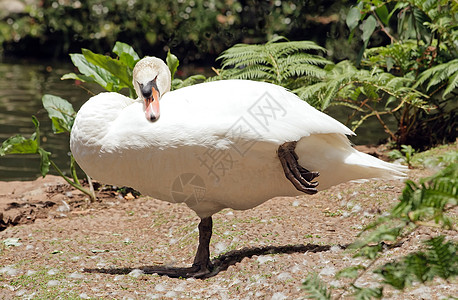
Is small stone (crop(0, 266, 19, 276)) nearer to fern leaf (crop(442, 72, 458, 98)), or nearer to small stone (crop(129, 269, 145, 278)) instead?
small stone (crop(129, 269, 145, 278))

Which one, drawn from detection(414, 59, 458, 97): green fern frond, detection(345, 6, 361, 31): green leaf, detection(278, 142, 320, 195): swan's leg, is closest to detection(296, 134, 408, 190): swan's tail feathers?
detection(278, 142, 320, 195): swan's leg

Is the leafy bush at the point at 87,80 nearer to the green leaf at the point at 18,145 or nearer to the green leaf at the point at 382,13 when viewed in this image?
the green leaf at the point at 18,145

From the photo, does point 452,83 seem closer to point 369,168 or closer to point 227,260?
point 369,168

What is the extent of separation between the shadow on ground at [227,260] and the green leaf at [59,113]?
2.07 meters

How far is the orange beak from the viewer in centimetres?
335

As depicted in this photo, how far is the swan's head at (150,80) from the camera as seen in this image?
353cm

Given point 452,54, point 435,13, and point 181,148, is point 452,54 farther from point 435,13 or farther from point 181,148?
point 181,148

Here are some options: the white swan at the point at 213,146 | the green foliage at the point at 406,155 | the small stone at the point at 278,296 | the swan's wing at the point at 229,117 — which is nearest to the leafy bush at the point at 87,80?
the white swan at the point at 213,146

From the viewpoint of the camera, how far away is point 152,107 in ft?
11.2

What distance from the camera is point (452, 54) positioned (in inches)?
243

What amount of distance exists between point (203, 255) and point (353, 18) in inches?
125

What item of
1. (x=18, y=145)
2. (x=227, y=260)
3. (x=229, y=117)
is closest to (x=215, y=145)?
(x=229, y=117)

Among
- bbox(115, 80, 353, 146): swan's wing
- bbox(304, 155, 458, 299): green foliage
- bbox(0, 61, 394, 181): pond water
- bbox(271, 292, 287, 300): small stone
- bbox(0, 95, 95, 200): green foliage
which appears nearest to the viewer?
bbox(304, 155, 458, 299): green foliage

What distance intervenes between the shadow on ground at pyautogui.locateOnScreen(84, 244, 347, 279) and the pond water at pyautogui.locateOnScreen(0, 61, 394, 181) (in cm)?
230
